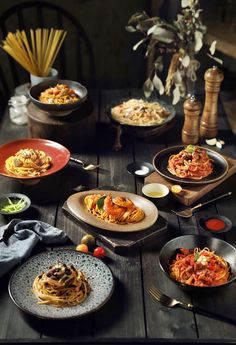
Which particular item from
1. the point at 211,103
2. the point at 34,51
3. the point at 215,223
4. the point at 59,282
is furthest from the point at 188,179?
the point at 34,51

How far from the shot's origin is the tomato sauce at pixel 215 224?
7.44 feet

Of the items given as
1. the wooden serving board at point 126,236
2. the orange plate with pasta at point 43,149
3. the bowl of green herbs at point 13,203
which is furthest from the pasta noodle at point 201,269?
the orange plate with pasta at point 43,149

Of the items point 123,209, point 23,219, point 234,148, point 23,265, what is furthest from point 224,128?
point 23,265

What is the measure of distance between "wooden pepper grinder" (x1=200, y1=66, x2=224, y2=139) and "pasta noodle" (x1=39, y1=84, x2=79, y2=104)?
26.3 inches

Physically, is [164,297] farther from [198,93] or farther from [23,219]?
[198,93]

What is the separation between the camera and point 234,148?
292cm

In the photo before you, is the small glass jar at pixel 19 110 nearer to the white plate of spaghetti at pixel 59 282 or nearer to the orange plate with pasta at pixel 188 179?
the orange plate with pasta at pixel 188 179

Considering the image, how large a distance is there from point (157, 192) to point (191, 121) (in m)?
0.56

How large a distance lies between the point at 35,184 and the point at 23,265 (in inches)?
25.8

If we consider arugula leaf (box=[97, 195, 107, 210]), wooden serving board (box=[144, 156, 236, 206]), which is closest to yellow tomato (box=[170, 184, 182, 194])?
wooden serving board (box=[144, 156, 236, 206])

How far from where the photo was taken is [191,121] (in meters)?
2.88

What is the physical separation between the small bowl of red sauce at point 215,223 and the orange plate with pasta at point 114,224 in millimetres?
206

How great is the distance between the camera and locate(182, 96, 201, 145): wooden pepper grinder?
111 inches

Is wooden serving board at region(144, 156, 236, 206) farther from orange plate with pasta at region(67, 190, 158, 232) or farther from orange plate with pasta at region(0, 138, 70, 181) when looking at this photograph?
orange plate with pasta at region(0, 138, 70, 181)
